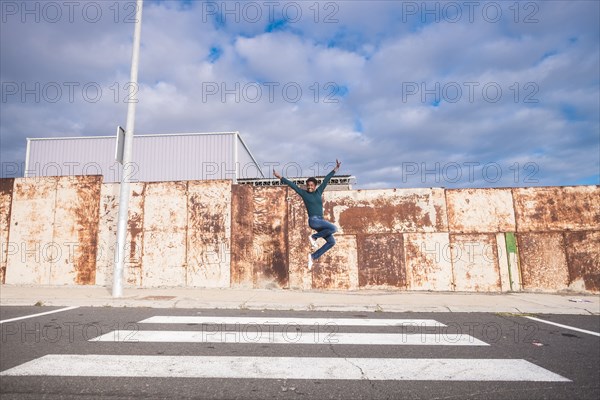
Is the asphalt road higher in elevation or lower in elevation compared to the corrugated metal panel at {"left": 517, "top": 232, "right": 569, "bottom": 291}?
lower

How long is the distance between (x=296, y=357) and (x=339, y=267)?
606 centimetres

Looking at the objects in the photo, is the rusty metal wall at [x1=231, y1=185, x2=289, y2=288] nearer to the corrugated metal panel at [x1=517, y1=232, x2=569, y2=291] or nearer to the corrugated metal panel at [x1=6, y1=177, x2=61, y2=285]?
the corrugated metal panel at [x1=6, y1=177, x2=61, y2=285]

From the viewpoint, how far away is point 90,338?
13.4ft

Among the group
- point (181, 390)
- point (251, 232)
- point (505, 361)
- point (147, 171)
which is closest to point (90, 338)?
point (181, 390)

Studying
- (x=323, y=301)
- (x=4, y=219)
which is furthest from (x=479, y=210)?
(x=4, y=219)

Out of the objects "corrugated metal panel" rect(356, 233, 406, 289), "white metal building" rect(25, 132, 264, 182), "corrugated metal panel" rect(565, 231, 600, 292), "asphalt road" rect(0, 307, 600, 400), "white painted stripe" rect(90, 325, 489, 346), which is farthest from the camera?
"white metal building" rect(25, 132, 264, 182)

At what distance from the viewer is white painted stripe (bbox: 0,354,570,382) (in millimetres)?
2967

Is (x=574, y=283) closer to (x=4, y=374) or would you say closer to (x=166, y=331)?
(x=166, y=331)

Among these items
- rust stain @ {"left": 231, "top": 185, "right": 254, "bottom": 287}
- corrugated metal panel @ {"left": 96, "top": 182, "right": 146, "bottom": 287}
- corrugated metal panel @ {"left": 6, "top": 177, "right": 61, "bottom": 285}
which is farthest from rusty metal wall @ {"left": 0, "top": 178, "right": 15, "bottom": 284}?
rust stain @ {"left": 231, "top": 185, "right": 254, "bottom": 287}

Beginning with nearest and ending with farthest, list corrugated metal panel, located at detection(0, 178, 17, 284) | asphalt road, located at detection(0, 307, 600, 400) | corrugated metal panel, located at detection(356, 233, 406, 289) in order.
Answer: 1. asphalt road, located at detection(0, 307, 600, 400)
2. corrugated metal panel, located at detection(356, 233, 406, 289)
3. corrugated metal panel, located at detection(0, 178, 17, 284)

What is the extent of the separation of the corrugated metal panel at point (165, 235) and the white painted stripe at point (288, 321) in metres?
4.07

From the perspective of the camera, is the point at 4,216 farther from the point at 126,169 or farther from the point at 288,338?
the point at 288,338

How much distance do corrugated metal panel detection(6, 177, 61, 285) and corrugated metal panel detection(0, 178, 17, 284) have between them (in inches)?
5.0

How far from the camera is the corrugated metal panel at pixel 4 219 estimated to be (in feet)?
32.7
